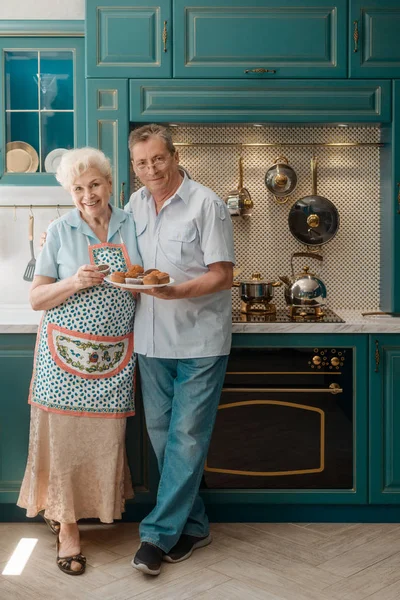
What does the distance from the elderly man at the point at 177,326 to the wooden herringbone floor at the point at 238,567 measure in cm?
11

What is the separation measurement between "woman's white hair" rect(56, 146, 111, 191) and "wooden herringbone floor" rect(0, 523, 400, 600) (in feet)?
4.48

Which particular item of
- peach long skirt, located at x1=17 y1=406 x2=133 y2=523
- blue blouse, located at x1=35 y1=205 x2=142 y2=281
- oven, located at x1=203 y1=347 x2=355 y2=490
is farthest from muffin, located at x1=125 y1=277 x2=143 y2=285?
oven, located at x1=203 y1=347 x2=355 y2=490

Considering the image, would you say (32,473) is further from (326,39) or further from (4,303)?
(326,39)

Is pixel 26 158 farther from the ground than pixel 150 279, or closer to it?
farther from the ground

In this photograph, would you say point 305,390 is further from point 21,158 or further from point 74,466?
point 21,158

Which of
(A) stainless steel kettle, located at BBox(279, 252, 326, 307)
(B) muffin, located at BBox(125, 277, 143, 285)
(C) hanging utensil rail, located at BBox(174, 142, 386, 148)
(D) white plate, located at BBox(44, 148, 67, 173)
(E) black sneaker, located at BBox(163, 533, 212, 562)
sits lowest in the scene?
(E) black sneaker, located at BBox(163, 533, 212, 562)

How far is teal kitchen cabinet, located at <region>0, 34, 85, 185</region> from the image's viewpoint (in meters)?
3.41

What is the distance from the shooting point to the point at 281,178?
3529mm

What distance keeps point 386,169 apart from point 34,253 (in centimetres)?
174

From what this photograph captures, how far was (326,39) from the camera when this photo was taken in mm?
3221

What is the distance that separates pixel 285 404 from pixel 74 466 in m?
0.87

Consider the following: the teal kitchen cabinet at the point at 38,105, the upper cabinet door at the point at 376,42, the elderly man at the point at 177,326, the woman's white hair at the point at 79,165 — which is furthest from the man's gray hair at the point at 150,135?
the upper cabinet door at the point at 376,42

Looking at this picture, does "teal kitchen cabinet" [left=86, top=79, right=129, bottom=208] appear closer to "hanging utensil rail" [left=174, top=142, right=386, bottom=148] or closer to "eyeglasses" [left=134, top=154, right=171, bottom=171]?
"hanging utensil rail" [left=174, top=142, right=386, bottom=148]

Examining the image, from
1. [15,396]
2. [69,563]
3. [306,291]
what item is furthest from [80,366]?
[306,291]
